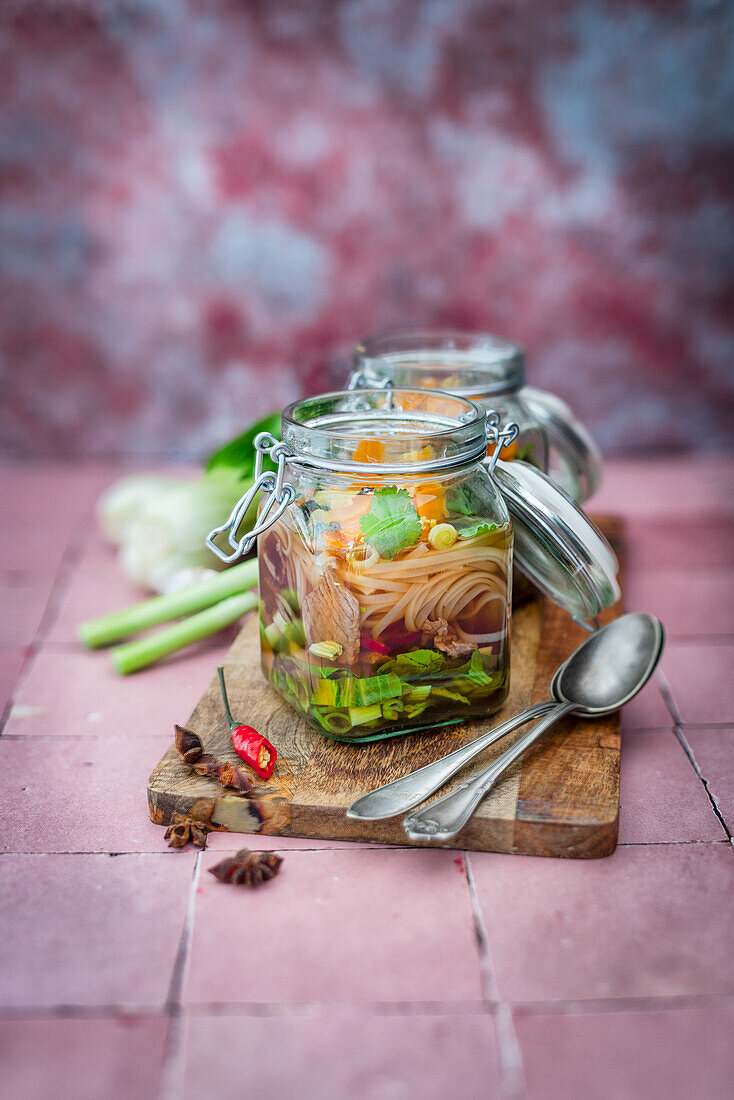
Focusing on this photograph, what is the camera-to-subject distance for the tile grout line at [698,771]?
878 mm

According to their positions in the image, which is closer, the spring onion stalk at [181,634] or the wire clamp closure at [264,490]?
the wire clamp closure at [264,490]

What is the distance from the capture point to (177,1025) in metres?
0.68

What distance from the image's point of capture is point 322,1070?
0.64m

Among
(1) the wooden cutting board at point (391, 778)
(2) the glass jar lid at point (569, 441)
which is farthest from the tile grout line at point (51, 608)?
(2) the glass jar lid at point (569, 441)

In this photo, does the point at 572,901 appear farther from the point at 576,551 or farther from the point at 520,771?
the point at 576,551

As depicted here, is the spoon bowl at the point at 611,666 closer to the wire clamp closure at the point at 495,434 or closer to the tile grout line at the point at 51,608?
the wire clamp closure at the point at 495,434

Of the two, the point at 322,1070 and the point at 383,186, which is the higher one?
the point at 383,186

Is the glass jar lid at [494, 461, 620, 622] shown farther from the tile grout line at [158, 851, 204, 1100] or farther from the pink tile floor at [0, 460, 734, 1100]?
the tile grout line at [158, 851, 204, 1100]

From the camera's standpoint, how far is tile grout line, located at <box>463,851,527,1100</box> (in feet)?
2.08

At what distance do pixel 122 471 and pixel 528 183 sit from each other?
95 cm

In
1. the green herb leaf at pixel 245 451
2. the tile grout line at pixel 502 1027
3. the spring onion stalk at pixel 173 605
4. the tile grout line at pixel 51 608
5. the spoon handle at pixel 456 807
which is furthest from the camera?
the green herb leaf at pixel 245 451

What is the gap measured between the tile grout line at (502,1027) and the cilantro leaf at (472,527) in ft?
1.02

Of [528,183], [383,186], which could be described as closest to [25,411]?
[383,186]

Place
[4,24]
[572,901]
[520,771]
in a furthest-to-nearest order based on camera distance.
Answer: [4,24] → [520,771] → [572,901]
